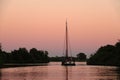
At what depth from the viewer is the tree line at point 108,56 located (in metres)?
137

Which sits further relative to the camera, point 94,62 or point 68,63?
point 94,62

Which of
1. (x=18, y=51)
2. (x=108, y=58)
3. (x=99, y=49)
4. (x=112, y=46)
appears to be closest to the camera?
(x=108, y=58)

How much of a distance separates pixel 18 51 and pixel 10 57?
22.7ft

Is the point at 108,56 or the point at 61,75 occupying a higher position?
the point at 108,56

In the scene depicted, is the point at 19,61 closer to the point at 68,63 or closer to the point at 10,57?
the point at 10,57

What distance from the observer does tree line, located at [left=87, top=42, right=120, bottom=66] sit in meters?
137

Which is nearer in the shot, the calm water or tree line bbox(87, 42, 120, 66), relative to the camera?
the calm water

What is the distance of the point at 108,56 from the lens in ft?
480

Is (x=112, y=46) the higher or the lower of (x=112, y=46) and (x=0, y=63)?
the higher

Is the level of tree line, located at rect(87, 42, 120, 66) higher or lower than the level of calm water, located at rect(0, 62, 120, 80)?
higher

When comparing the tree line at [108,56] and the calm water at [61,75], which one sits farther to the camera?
the tree line at [108,56]

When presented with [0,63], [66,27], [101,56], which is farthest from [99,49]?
[0,63]

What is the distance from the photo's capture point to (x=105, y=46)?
165 m

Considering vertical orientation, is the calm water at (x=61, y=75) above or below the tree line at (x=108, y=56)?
below
